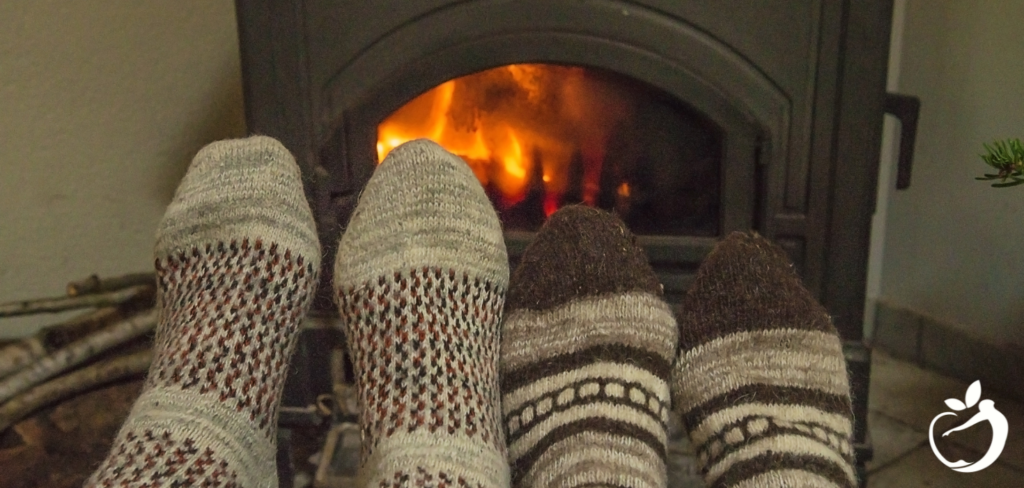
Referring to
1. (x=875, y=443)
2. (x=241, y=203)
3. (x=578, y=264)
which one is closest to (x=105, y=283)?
(x=241, y=203)

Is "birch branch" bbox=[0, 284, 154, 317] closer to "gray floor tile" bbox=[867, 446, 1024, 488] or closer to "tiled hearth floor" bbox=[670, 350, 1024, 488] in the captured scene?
"tiled hearth floor" bbox=[670, 350, 1024, 488]

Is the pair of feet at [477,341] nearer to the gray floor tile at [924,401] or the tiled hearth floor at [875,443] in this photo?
the tiled hearth floor at [875,443]

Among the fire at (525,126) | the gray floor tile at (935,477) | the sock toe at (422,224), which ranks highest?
the fire at (525,126)

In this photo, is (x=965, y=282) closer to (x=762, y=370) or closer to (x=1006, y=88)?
(x=1006, y=88)

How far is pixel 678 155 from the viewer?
90 centimetres

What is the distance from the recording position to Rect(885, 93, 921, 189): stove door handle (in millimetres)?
925

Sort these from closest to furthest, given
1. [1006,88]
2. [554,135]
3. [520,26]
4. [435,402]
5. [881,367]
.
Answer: [435,402]
[520,26]
[554,135]
[1006,88]
[881,367]

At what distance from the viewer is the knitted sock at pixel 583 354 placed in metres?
0.64

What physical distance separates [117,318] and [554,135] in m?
0.75

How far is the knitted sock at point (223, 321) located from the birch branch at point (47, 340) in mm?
434

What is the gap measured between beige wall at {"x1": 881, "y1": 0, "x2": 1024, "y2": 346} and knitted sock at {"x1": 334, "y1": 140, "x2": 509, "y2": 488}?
2.55ft

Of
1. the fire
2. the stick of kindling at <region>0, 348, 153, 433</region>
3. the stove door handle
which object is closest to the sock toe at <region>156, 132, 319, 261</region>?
the fire

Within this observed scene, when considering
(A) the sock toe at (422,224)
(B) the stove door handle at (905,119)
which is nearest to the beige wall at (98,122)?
(A) the sock toe at (422,224)

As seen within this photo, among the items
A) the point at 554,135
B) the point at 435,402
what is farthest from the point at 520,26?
the point at 435,402
